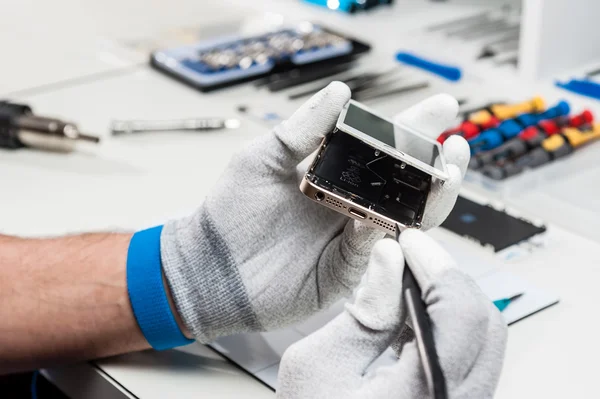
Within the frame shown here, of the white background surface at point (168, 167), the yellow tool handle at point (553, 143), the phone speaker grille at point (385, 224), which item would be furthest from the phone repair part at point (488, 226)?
the phone speaker grille at point (385, 224)

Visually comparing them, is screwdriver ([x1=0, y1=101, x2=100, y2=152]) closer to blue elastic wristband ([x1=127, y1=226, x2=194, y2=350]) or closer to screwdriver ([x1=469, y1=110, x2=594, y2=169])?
blue elastic wristband ([x1=127, y1=226, x2=194, y2=350])

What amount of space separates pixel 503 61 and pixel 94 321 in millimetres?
830

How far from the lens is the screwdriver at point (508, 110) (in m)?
1.11

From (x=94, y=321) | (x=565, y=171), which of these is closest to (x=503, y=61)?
(x=565, y=171)

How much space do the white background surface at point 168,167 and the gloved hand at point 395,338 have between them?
0.44 ft

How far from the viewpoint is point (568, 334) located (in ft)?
2.47

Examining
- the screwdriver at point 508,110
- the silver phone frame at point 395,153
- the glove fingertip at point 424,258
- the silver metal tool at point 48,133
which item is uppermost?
the silver phone frame at point 395,153

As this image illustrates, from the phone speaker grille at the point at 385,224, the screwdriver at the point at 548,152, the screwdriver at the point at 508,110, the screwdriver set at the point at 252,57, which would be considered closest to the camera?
the phone speaker grille at the point at 385,224

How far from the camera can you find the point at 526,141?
105cm

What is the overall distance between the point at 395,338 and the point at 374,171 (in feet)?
0.56

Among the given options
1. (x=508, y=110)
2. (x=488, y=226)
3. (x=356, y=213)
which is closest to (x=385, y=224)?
(x=356, y=213)

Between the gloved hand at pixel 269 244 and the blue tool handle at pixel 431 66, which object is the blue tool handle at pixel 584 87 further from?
the gloved hand at pixel 269 244

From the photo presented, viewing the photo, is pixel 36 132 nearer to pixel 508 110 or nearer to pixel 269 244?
pixel 269 244

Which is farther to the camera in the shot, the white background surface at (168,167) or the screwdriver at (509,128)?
the screwdriver at (509,128)
